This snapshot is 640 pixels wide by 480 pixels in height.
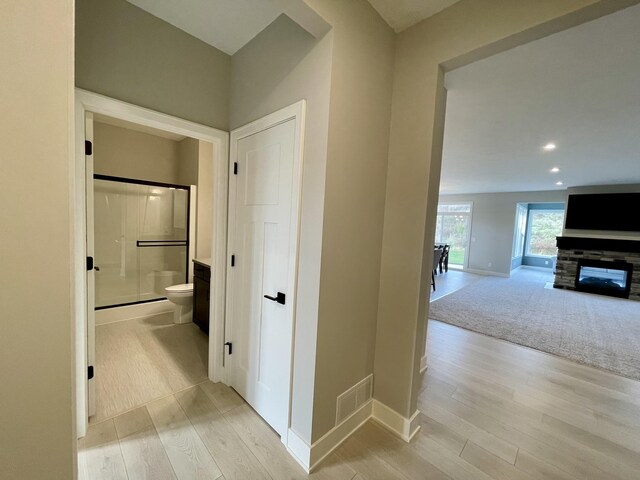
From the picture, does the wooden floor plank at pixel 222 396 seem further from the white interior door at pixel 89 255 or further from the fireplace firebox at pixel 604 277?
the fireplace firebox at pixel 604 277

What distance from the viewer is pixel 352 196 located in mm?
1514

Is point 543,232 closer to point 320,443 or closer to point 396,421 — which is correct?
point 396,421

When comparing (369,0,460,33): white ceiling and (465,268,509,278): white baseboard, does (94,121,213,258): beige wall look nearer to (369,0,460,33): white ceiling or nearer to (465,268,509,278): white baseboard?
(369,0,460,33): white ceiling

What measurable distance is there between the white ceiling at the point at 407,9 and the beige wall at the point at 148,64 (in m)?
1.25

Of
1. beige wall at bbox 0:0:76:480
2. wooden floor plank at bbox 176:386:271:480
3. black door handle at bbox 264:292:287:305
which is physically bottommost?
wooden floor plank at bbox 176:386:271:480

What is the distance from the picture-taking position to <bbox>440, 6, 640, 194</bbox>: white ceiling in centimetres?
166

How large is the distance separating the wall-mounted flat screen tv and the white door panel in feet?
26.7

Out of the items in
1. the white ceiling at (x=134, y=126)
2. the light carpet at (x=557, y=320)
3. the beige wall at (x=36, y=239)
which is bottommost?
the light carpet at (x=557, y=320)

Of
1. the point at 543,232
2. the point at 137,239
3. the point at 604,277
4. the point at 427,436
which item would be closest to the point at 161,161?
the point at 137,239

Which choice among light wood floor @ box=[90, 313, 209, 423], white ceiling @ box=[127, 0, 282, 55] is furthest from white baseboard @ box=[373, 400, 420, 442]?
white ceiling @ box=[127, 0, 282, 55]

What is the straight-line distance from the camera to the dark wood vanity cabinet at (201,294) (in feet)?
9.50

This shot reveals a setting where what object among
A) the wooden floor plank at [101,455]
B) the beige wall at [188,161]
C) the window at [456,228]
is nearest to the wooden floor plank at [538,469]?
the wooden floor plank at [101,455]

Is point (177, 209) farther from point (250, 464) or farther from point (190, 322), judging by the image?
point (250, 464)

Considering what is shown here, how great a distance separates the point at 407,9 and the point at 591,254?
786 centimetres
